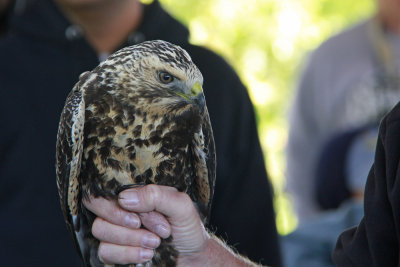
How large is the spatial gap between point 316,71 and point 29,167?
5.13 feet

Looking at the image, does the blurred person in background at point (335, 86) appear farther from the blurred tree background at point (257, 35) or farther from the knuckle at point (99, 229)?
the knuckle at point (99, 229)

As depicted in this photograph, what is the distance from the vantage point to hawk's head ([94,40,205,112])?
86cm

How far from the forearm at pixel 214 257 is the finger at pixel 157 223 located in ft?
0.22

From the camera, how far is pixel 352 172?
1.74m

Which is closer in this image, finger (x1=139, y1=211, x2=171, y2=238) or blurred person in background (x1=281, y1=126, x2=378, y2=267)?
finger (x1=139, y1=211, x2=171, y2=238)

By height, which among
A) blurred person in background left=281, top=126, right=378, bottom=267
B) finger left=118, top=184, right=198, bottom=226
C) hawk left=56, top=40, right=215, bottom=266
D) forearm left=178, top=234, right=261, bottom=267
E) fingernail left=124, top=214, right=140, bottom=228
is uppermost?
hawk left=56, top=40, right=215, bottom=266

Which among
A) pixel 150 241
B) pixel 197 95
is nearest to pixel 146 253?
pixel 150 241

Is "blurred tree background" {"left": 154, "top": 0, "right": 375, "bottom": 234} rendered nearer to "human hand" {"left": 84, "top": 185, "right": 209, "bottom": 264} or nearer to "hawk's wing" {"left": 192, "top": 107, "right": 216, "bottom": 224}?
"hawk's wing" {"left": 192, "top": 107, "right": 216, "bottom": 224}

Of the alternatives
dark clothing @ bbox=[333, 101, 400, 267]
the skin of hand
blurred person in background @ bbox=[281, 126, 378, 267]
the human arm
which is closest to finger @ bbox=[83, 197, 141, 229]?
the skin of hand

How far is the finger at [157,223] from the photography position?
2.92 feet

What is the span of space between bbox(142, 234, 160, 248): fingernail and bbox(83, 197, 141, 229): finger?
0.02 m

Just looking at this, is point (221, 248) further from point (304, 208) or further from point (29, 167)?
point (304, 208)

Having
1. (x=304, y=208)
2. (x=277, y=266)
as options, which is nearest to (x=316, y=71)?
(x=304, y=208)

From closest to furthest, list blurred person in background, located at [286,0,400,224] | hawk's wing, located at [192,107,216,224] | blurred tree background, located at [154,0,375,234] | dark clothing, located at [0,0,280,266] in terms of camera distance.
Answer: hawk's wing, located at [192,107,216,224] → dark clothing, located at [0,0,280,266] → blurred tree background, located at [154,0,375,234] → blurred person in background, located at [286,0,400,224]
